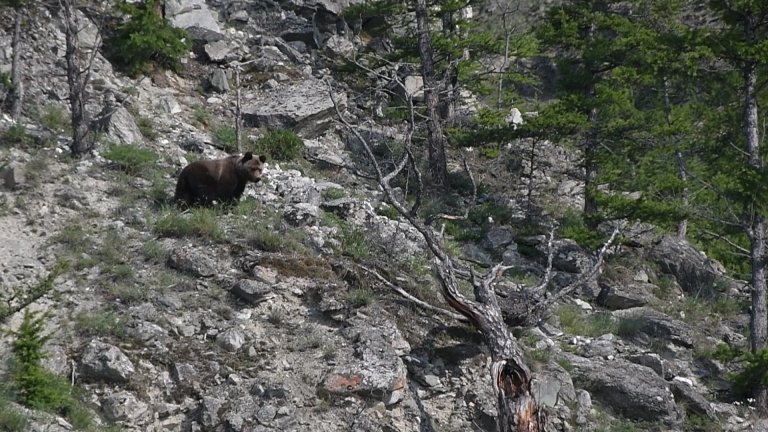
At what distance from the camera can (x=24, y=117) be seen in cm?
1520

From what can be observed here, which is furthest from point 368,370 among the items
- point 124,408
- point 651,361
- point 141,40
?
point 141,40

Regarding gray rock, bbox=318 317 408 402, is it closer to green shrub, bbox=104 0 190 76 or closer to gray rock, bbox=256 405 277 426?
gray rock, bbox=256 405 277 426

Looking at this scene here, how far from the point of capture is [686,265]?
55.3ft

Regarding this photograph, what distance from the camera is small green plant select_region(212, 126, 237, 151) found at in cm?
1675

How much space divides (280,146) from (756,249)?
8.95 m

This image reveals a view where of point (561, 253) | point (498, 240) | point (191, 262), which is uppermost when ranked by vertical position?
point (191, 262)

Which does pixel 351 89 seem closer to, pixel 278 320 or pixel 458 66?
pixel 458 66

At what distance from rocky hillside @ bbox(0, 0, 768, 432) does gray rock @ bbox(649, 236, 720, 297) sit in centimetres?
4

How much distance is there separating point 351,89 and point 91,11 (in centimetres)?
669

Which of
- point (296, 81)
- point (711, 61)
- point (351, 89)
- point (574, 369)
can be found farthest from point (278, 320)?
point (351, 89)

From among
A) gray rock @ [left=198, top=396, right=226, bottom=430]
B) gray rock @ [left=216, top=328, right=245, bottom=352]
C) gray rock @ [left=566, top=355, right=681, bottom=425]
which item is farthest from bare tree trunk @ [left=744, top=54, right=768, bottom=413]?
gray rock @ [left=198, top=396, right=226, bottom=430]

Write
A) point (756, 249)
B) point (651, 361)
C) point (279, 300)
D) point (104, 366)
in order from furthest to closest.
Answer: point (756, 249) < point (651, 361) < point (279, 300) < point (104, 366)

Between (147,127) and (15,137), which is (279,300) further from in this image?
(147,127)

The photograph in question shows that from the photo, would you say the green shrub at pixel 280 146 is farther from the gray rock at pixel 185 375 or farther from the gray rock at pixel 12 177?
the gray rock at pixel 185 375
